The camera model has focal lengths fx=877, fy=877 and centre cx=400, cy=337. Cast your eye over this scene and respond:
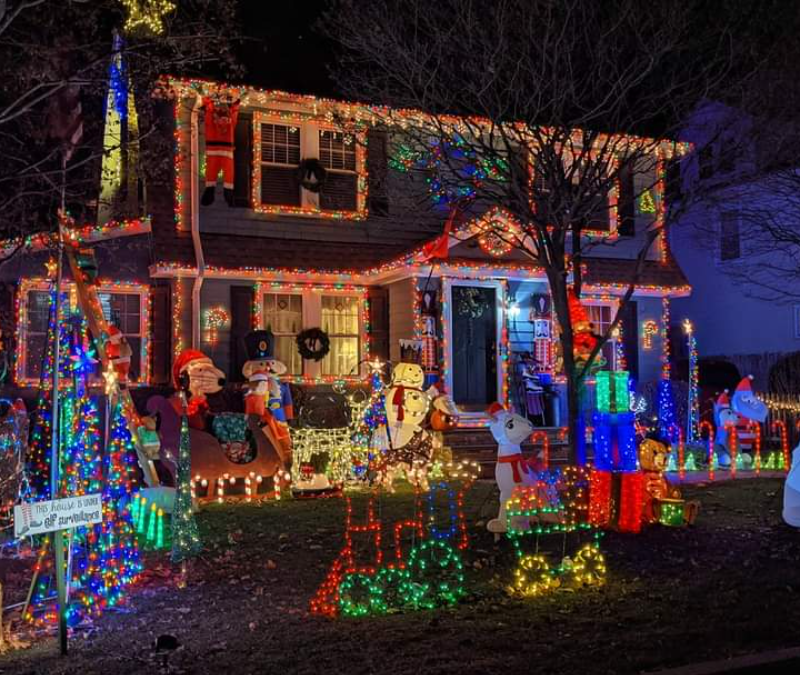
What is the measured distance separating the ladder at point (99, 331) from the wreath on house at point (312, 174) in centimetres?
709

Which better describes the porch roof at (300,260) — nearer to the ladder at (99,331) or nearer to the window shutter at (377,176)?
the window shutter at (377,176)

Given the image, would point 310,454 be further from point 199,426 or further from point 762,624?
point 762,624

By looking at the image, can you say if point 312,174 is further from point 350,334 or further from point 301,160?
point 350,334

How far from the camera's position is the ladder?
8.37 metres

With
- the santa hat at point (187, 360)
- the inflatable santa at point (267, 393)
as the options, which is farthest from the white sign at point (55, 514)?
the santa hat at point (187, 360)

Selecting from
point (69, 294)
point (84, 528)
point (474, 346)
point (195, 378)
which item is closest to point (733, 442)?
point (474, 346)

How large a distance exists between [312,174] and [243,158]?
53.6 inches

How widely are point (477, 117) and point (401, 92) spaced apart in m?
1.17

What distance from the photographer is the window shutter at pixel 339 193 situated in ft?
57.5

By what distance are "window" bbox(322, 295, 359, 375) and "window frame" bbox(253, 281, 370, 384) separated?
0.32 ft

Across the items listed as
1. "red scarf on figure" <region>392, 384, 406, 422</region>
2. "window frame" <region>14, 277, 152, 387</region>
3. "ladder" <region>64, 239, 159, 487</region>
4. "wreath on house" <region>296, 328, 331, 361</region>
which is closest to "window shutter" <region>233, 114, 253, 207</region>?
"window frame" <region>14, 277, 152, 387</region>

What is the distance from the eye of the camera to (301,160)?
17.3m

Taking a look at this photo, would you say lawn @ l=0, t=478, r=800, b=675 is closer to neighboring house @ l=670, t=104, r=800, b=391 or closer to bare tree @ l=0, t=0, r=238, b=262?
bare tree @ l=0, t=0, r=238, b=262

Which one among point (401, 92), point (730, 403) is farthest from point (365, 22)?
point (730, 403)
